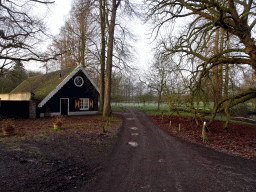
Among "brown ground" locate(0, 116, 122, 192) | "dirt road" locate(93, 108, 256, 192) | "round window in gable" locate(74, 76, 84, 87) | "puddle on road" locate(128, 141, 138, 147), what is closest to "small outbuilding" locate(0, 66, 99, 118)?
"round window in gable" locate(74, 76, 84, 87)

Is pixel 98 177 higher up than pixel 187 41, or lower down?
lower down

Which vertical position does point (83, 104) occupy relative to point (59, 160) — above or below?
above

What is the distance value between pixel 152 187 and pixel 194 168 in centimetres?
188

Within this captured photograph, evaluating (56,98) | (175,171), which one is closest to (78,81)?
(56,98)

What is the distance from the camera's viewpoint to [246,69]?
33.0ft

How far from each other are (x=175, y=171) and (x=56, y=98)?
1547 centimetres

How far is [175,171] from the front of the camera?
176 inches

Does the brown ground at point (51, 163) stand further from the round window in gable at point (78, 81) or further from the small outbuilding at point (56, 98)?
the round window in gable at point (78, 81)

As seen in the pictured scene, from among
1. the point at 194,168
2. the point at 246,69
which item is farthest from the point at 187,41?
the point at 194,168

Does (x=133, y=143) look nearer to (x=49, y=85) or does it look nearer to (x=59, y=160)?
(x=59, y=160)

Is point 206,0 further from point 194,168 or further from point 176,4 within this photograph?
point 194,168

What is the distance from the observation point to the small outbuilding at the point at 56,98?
14.6 m

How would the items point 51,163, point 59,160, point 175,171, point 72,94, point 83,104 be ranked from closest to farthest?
point 175,171 → point 51,163 → point 59,160 → point 72,94 → point 83,104

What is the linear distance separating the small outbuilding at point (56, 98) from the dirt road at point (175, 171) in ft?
40.7
